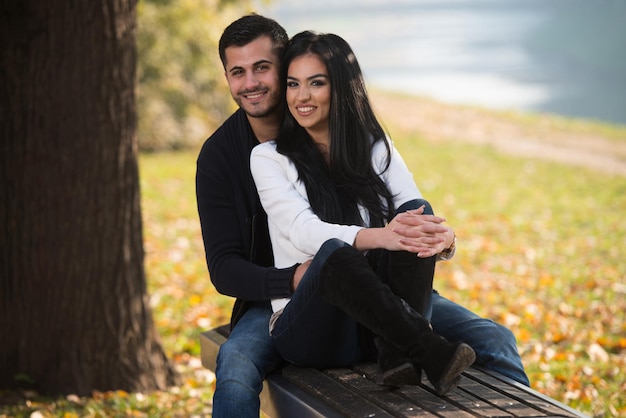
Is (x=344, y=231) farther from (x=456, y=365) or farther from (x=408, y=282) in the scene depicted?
(x=456, y=365)

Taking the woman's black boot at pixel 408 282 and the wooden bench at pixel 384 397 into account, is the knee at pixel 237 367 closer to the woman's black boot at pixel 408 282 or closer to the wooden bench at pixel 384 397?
the wooden bench at pixel 384 397

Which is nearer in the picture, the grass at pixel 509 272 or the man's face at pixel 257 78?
the man's face at pixel 257 78

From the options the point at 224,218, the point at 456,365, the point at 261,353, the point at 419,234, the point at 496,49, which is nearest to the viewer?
the point at 456,365

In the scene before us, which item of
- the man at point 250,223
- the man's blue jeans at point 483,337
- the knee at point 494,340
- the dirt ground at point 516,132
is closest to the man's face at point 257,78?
the man at point 250,223

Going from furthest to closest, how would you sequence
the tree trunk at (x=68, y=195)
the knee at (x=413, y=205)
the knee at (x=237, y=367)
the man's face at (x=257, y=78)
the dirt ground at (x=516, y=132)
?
1. the dirt ground at (x=516, y=132)
2. the tree trunk at (x=68, y=195)
3. the man's face at (x=257, y=78)
4. the knee at (x=413, y=205)
5. the knee at (x=237, y=367)

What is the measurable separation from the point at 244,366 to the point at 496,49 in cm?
3734

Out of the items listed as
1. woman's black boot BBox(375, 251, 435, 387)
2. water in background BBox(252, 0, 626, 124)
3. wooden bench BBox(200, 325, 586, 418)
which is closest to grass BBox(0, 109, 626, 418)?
wooden bench BBox(200, 325, 586, 418)

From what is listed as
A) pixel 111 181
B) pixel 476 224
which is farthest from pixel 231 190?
pixel 476 224

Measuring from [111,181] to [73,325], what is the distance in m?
0.78

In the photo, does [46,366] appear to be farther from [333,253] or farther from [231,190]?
[333,253]

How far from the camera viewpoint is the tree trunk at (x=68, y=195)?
4.03 meters

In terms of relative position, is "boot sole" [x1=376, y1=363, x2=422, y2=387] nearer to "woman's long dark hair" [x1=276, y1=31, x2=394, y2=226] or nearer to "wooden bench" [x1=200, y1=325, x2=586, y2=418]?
"wooden bench" [x1=200, y1=325, x2=586, y2=418]

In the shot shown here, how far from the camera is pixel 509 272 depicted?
7.29m

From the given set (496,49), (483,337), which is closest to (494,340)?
(483,337)
